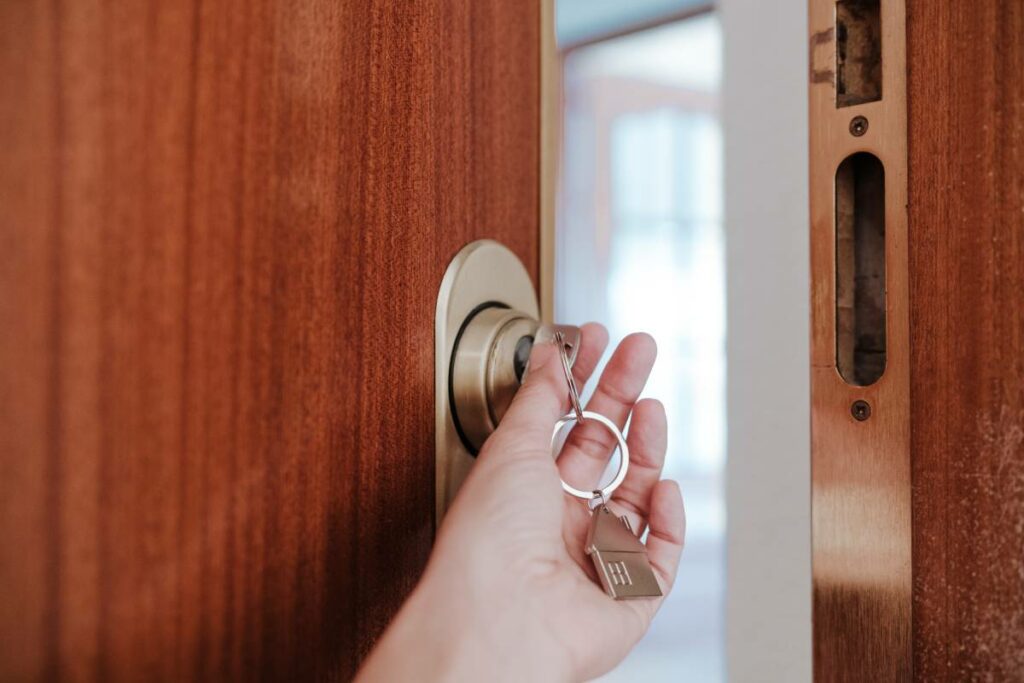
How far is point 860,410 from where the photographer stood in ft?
1.19

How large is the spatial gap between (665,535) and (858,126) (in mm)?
241

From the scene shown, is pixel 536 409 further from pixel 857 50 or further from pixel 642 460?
pixel 857 50

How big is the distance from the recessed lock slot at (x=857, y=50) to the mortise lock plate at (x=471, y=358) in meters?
0.20

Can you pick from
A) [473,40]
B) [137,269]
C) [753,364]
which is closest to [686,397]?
[753,364]

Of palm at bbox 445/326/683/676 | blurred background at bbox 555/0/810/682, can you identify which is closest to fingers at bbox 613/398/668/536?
palm at bbox 445/326/683/676

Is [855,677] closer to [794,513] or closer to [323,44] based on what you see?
[794,513]

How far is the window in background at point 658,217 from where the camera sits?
281 cm

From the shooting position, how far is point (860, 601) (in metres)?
0.36

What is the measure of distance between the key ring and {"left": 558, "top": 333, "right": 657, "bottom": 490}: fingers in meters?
0.04

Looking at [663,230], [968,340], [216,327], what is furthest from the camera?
[663,230]

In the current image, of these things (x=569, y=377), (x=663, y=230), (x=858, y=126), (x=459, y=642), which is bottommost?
(x=459, y=642)

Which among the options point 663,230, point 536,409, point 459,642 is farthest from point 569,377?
point 663,230

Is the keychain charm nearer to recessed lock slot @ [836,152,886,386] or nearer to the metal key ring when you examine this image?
the metal key ring

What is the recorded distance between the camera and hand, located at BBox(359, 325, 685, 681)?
0.28m
